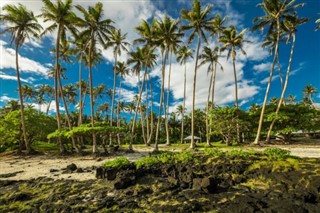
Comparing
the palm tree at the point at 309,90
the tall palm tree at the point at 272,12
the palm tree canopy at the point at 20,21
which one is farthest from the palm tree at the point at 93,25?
the palm tree at the point at 309,90

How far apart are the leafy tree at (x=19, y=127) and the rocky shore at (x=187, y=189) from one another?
583 inches

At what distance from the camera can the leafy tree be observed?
2436 cm

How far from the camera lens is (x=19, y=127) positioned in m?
25.2

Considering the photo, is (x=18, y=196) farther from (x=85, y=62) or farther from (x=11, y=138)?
(x=85, y=62)

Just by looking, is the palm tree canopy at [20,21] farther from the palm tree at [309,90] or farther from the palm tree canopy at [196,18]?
the palm tree at [309,90]

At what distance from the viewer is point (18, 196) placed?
29.0ft

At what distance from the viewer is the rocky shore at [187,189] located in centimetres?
702

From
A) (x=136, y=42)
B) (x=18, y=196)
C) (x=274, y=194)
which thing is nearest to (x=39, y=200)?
(x=18, y=196)

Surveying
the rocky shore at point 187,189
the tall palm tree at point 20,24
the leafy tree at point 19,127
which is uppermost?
the tall palm tree at point 20,24

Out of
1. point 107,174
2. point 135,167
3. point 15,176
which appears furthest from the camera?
point 15,176

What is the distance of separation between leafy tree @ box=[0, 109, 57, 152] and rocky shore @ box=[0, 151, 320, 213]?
14.8m

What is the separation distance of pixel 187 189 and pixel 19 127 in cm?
2392

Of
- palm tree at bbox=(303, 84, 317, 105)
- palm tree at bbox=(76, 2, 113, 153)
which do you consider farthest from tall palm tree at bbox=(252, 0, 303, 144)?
palm tree at bbox=(303, 84, 317, 105)

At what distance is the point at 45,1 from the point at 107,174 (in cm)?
2026
